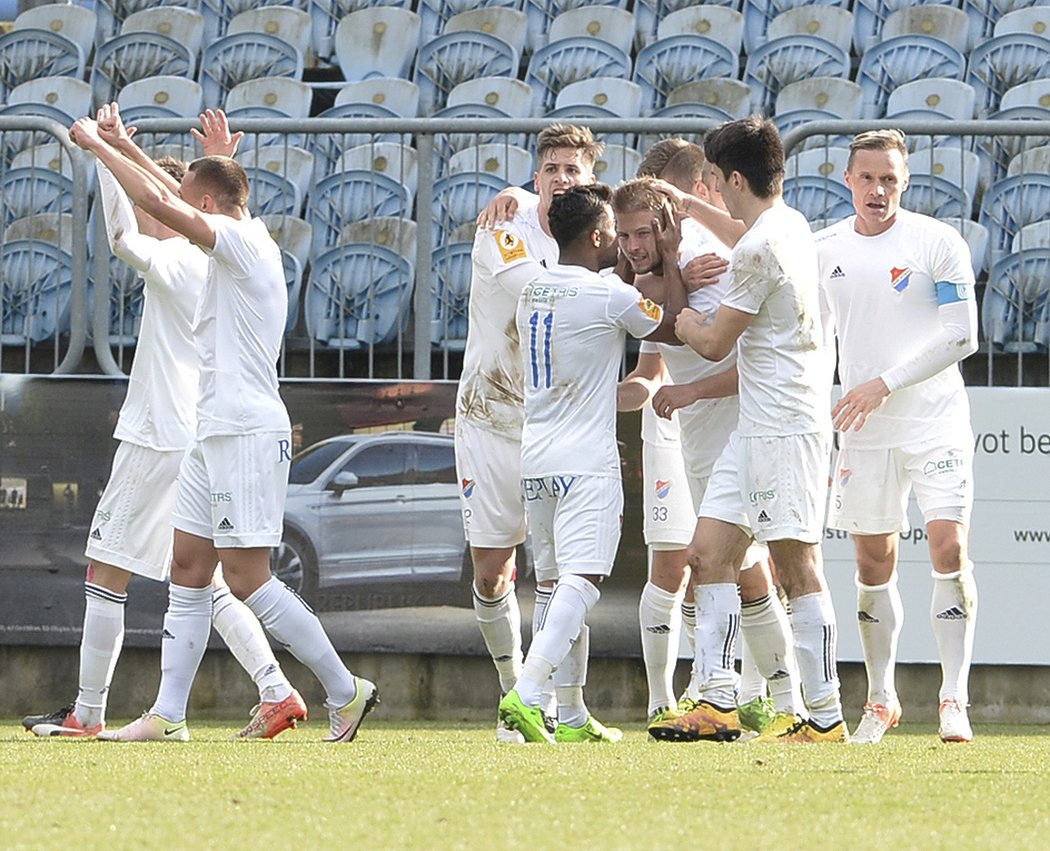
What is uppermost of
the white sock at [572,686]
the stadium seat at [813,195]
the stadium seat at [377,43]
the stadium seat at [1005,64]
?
the stadium seat at [377,43]

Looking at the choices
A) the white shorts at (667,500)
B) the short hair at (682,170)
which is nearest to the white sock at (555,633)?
the white shorts at (667,500)

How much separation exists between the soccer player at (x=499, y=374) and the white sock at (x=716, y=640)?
0.77 metres

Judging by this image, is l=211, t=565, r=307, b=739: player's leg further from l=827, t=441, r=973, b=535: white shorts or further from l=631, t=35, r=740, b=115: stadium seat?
l=631, t=35, r=740, b=115: stadium seat

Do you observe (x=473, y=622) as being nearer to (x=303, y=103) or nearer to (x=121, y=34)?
(x=303, y=103)

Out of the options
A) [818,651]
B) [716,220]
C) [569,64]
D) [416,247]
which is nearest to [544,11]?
[569,64]

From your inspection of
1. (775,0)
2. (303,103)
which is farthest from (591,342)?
(775,0)

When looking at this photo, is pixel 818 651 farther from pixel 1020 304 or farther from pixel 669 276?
pixel 1020 304

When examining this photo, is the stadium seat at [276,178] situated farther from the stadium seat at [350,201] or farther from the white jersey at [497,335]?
the white jersey at [497,335]

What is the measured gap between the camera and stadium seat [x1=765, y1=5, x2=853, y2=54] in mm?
12641

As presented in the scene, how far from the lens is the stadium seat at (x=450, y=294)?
834cm

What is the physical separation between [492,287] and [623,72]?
6.21 m

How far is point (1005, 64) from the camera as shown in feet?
39.1

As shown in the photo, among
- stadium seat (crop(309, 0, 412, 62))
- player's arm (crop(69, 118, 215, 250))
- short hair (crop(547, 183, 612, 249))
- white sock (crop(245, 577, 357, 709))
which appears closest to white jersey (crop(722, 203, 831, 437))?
short hair (crop(547, 183, 612, 249))

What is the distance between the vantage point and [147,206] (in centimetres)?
561
